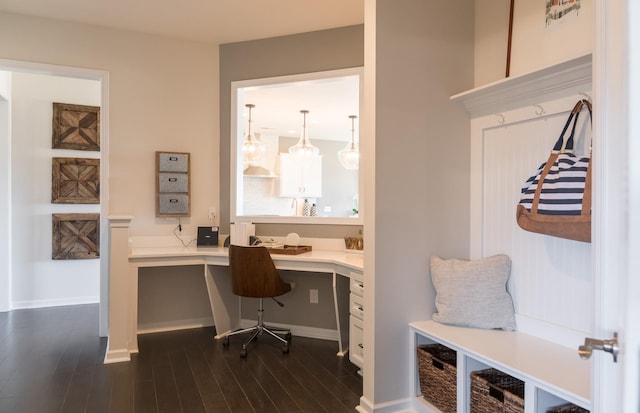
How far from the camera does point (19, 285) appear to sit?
4773 mm

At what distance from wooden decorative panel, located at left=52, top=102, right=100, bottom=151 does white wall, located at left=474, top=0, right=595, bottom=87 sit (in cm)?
444

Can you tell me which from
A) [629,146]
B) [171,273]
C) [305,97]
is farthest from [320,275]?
[629,146]

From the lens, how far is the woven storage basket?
5.88ft

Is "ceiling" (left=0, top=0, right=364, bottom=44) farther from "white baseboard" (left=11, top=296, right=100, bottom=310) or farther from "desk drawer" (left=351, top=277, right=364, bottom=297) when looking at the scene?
"white baseboard" (left=11, top=296, right=100, bottom=310)

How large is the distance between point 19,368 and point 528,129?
3.63 m

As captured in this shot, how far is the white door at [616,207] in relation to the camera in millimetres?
659

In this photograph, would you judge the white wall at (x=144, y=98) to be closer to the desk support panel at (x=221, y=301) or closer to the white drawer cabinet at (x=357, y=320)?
the desk support panel at (x=221, y=301)

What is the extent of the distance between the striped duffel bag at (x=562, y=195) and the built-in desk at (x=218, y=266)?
4.35ft

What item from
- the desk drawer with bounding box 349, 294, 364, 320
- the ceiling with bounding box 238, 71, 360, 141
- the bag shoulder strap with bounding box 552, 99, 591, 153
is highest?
the ceiling with bounding box 238, 71, 360, 141

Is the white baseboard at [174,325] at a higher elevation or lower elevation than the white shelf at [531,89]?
lower

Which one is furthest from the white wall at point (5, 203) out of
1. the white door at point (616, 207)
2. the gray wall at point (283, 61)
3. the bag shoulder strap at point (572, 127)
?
the white door at point (616, 207)

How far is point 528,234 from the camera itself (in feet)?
7.07

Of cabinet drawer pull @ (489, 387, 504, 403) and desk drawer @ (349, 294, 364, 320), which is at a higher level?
desk drawer @ (349, 294, 364, 320)

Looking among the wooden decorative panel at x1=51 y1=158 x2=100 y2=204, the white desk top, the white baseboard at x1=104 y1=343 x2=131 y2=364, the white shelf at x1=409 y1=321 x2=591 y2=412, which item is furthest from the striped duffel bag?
the wooden decorative panel at x1=51 y1=158 x2=100 y2=204
